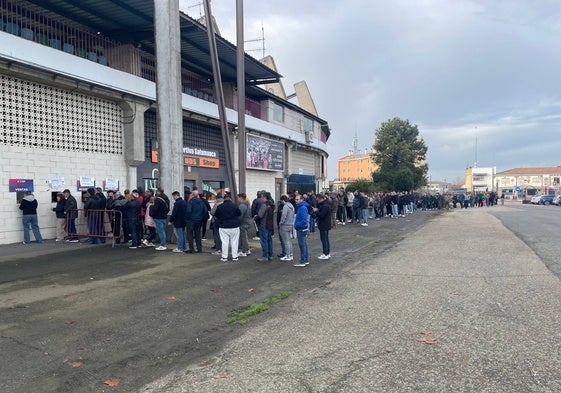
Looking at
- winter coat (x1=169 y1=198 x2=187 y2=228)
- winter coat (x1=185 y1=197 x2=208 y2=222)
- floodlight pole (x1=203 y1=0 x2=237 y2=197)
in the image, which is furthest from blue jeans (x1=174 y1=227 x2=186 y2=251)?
floodlight pole (x1=203 y1=0 x2=237 y2=197)

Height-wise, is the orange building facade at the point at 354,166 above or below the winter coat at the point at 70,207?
above

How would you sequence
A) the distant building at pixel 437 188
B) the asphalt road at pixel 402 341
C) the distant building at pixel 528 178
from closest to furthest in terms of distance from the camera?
the asphalt road at pixel 402 341
the distant building at pixel 437 188
the distant building at pixel 528 178

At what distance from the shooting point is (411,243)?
561 inches

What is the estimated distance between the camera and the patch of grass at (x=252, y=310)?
594 centimetres

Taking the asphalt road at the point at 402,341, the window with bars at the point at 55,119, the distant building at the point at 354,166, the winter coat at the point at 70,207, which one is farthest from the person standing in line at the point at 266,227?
the distant building at the point at 354,166

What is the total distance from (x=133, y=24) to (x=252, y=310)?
47.9ft

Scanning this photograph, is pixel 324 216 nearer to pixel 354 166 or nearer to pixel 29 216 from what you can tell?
pixel 29 216

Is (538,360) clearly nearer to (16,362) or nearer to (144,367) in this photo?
(144,367)

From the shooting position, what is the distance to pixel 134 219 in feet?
40.8

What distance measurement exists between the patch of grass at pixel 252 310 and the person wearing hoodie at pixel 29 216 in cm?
918

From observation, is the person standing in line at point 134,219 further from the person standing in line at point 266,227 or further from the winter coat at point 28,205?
the person standing in line at point 266,227

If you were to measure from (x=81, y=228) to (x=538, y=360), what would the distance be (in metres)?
13.2

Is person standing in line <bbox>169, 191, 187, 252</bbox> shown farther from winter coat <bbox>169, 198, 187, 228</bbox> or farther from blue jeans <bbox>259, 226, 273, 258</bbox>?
blue jeans <bbox>259, 226, 273, 258</bbox>

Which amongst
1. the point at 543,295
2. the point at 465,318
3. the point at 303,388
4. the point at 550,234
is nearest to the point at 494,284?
the point at 543,295
